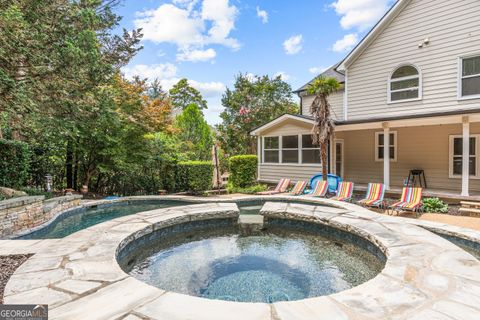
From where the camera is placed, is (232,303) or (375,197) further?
(375,197)

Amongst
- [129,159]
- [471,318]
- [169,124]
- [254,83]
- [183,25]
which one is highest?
[183,25]

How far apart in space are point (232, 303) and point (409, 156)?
11045mm

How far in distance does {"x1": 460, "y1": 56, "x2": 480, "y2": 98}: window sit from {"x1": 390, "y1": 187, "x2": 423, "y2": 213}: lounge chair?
4.12 m

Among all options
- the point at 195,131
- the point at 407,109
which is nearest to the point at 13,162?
the point at 195,131

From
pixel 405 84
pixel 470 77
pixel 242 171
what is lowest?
pixel 242 171

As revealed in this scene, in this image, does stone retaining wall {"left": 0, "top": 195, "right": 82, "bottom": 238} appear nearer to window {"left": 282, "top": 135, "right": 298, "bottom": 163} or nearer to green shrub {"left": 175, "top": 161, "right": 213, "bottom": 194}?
green shrub {"left": 175, "top": 161, "right": 213, "bottom": 194}

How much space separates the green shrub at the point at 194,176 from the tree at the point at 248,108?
8679mm

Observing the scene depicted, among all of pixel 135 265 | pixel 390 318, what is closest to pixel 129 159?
pixel 135 265

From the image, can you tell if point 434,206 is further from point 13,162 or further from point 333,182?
point 13,162

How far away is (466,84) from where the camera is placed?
931 centimetres

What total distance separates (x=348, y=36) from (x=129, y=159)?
16.6 metres

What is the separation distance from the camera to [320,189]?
10047 mm

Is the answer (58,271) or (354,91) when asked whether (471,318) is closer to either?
(58,271)

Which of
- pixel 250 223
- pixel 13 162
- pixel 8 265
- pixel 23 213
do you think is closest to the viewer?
pixel 8 265
